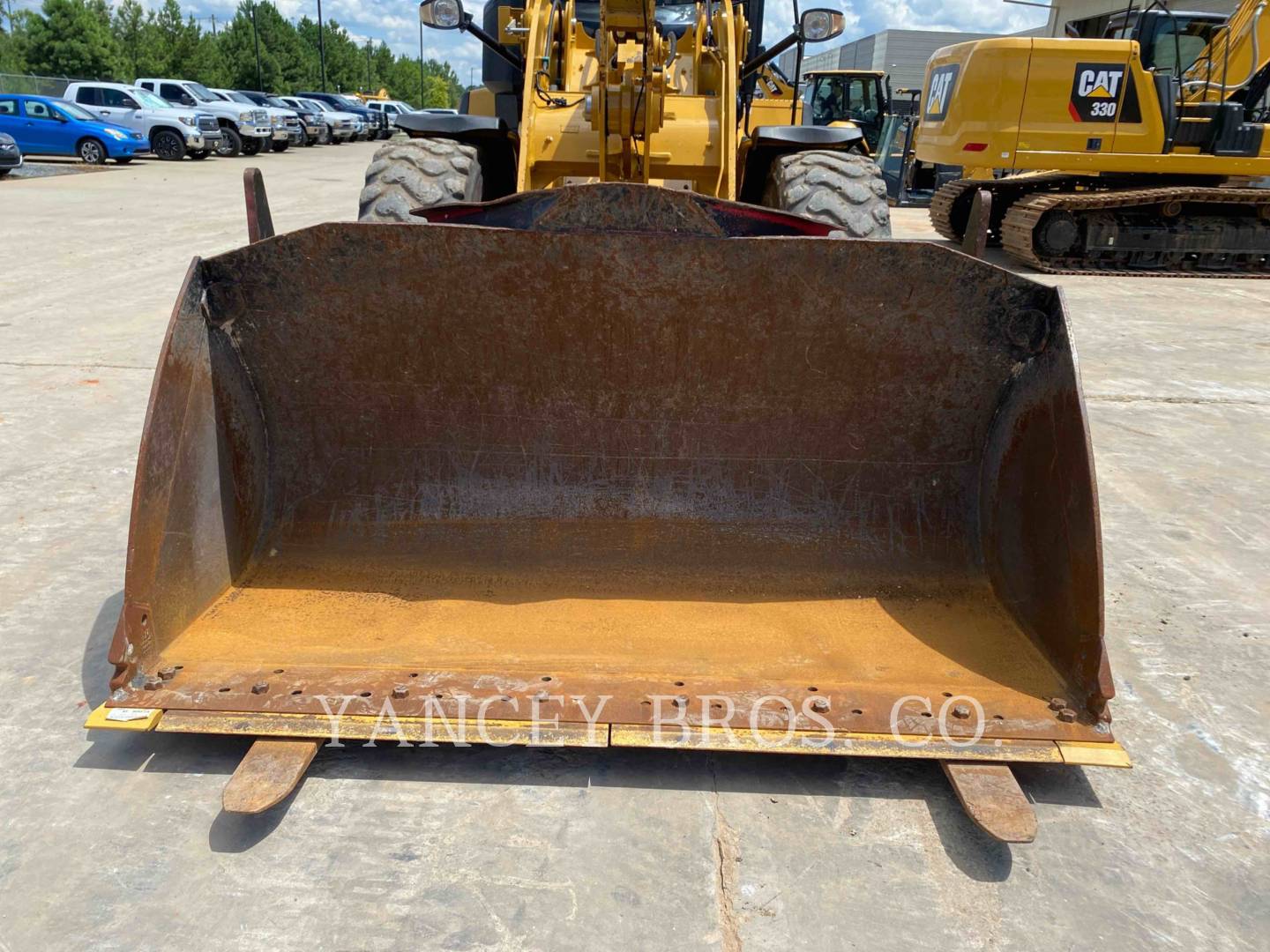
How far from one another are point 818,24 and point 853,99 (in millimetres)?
15169

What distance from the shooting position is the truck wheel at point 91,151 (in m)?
21.2

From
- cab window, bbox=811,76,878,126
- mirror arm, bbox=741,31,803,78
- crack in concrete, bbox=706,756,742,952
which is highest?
cab window, bbox=811,76,878,126

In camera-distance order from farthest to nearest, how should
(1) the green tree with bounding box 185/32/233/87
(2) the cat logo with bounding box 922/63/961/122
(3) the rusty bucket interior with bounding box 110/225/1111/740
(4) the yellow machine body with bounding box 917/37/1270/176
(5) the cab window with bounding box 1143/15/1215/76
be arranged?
(1) the green tree with bounding box 185/32/233/87, (2) the cat logo with bounding box 922/63/961/122, (5) the cab window with bounding box 1143/15/1215/76, (4) the yellow machine body with bounding box 917/37/1270/176, (3) the rusty bucket interior with bounding box 110/225/1111/740

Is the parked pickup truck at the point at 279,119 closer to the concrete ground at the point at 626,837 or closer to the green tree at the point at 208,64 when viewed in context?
the green tree at the point at 208,64

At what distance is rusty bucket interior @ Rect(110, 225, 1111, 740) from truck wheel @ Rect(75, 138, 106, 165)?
22.6 metres

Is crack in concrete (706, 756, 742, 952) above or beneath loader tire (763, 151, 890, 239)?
beneath

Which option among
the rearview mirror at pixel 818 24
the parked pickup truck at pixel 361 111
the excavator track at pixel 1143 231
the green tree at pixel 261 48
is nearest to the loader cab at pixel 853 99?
the excavator track at pixel 1143 231

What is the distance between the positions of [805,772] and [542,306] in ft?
5.04

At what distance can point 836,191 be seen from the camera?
4.78m

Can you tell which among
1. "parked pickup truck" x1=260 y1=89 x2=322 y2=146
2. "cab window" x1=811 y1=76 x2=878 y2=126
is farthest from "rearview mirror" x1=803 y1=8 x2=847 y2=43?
"parked pickup truck" x1=260 y1=89 x2=322 y2=146

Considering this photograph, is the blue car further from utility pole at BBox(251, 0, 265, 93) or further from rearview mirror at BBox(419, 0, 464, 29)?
utility pole at BBox(251, 0, 265, 93)

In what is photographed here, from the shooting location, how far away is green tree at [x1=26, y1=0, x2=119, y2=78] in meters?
36.5

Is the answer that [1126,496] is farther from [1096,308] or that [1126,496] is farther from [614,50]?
[1096,308]

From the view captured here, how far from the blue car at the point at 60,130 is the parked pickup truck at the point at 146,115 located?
4.04ft
